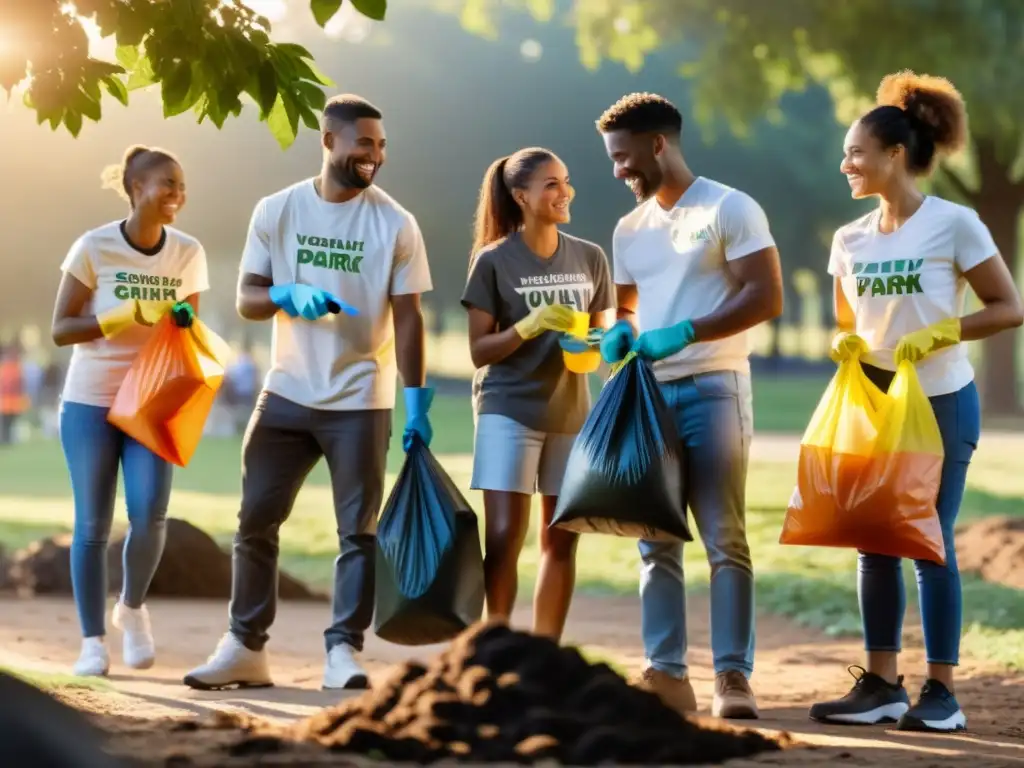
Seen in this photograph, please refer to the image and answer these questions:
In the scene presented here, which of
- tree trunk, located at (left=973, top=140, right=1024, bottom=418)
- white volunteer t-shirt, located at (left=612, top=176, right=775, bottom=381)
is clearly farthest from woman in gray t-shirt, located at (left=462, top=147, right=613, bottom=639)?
tree trunk, located at (left=973, top=140, right=1024, bottom=418)

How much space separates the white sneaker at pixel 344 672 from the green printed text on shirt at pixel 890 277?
2330 mm

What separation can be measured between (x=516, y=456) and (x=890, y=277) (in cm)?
141

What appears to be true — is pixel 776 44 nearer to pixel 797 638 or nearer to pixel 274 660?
pixel 797 638

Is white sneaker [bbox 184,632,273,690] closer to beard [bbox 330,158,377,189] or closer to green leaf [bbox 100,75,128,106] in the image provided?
beard [bbox 330,158,377,189]

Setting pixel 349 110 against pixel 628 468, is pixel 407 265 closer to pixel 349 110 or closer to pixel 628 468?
pixel 349 110

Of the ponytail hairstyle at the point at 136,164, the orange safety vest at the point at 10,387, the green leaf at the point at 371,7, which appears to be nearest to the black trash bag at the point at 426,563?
the green leaf at the point at 371,7

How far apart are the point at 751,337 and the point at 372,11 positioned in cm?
190

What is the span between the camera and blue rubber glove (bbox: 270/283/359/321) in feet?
21.1

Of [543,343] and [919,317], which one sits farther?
[543,343]

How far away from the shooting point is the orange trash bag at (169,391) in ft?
23.1

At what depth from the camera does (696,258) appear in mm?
6062

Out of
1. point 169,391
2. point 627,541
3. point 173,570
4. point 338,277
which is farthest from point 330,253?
point 627,541

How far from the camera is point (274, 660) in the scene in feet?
27.2

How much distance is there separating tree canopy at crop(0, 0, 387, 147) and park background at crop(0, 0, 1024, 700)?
8874 millimetres
